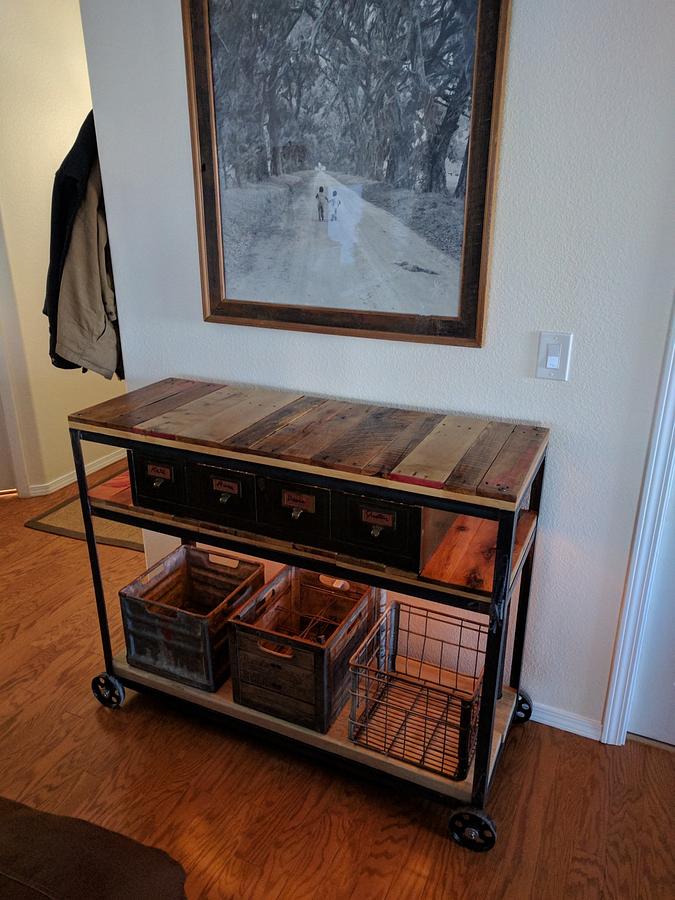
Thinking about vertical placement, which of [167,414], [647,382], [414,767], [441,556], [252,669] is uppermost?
[647,382]

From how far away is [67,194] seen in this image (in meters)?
2.11

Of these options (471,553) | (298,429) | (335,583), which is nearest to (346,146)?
(298,429)

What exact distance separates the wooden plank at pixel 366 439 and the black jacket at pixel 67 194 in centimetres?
114

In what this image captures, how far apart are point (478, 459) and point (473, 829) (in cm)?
88

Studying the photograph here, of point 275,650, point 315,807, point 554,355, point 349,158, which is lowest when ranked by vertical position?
point 315,807

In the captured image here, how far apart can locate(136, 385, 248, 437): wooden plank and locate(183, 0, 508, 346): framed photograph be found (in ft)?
0.79

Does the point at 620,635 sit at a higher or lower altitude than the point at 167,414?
lower

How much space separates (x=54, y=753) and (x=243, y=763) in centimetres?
54

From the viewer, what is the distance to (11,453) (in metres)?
3.46

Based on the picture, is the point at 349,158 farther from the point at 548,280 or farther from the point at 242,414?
the point at 242,414

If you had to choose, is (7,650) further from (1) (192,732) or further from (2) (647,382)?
(2) (647,382)

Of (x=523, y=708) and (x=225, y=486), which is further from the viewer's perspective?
(x=523, y=708)

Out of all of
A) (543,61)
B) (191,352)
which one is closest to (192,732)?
(191,352)

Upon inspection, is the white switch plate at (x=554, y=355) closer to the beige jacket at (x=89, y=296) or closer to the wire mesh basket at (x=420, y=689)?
the wire mesh basket at (x=420, y=689)
